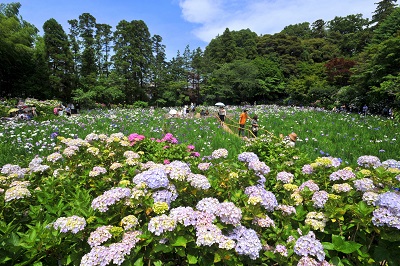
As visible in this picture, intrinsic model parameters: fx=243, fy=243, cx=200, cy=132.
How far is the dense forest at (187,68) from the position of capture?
61.7 ft

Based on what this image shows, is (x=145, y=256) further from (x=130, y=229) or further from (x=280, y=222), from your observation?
(x=280, y=222)

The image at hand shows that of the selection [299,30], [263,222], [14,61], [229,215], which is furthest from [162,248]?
[299,30]

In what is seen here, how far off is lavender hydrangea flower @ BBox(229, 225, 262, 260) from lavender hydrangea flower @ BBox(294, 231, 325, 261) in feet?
0.73

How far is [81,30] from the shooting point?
29234mm

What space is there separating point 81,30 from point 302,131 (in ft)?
96.8

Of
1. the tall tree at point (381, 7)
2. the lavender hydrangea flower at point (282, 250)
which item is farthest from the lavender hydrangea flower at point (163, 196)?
the tall tree at point (381, 7)

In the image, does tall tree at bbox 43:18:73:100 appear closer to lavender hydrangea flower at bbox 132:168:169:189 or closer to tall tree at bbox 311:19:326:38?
lavender hydrangea flower at bbox 132:168:169:189

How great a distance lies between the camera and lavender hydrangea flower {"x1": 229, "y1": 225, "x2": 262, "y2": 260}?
1389mm

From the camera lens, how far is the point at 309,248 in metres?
1.40

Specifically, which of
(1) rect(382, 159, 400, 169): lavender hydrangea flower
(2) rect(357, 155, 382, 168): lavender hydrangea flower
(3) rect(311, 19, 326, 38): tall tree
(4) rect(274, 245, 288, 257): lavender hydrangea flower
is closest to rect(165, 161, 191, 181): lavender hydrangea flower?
(4) rect(274, 245, 288, 257): lavender hydrangea flower

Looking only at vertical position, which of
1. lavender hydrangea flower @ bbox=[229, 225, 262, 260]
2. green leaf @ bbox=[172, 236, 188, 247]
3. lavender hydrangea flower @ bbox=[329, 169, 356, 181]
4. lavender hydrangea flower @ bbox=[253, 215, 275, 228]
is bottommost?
lavender hydrangea flower @ bbox=[253, 215, 275, 228]

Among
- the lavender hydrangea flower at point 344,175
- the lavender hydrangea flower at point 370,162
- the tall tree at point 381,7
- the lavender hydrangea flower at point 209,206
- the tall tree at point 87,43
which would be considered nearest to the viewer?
the lavender hydrangea flower at point 209,206

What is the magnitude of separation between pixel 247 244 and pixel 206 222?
0.87ft

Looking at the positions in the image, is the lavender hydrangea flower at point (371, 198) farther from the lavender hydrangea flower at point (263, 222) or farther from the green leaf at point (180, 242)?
the green leaf at point (180, 242)
